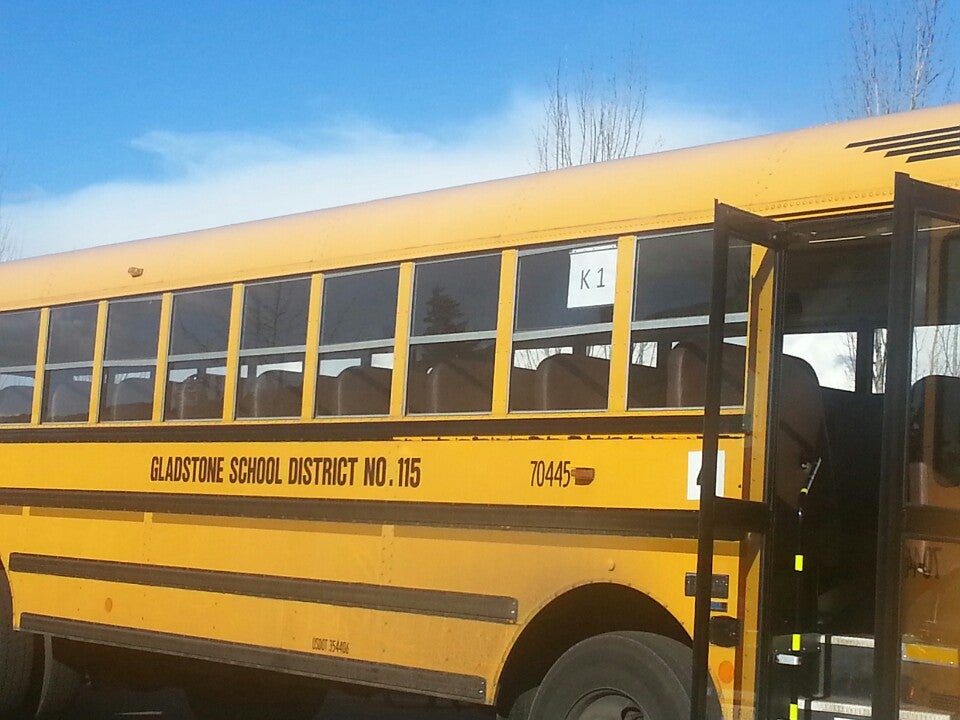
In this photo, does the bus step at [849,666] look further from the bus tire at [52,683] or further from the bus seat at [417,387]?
the bus tire at [52,683]

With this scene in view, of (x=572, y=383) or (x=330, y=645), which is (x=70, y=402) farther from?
(x=572, y=383)

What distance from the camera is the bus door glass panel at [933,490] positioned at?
14.9 ft

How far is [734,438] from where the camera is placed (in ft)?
17.1

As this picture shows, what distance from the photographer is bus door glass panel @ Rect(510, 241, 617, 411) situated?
18.6 feet

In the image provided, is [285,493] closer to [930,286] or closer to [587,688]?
[587,688]

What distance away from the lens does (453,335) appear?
6.21 metres

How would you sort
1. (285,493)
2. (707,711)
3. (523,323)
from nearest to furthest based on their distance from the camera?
(707,711)
(523,323)
(285,493)

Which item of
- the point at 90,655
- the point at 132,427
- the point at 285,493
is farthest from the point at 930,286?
the point at 90,655

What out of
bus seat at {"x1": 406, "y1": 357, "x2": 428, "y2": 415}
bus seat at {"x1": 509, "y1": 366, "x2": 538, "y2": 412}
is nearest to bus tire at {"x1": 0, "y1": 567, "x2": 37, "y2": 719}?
bus seat at {"x1": 406, "y1": 357, "x2": 428, "y2": 415}

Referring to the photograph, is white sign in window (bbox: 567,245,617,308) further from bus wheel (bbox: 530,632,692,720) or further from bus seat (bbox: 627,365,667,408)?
bus wheel (bbox: 530,632,692,720)

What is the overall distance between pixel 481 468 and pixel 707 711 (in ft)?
4.41

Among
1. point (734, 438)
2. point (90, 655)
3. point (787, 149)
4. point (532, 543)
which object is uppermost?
point (787, 149)

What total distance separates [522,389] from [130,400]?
107 inches

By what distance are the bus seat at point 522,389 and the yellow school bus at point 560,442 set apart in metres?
0.01
